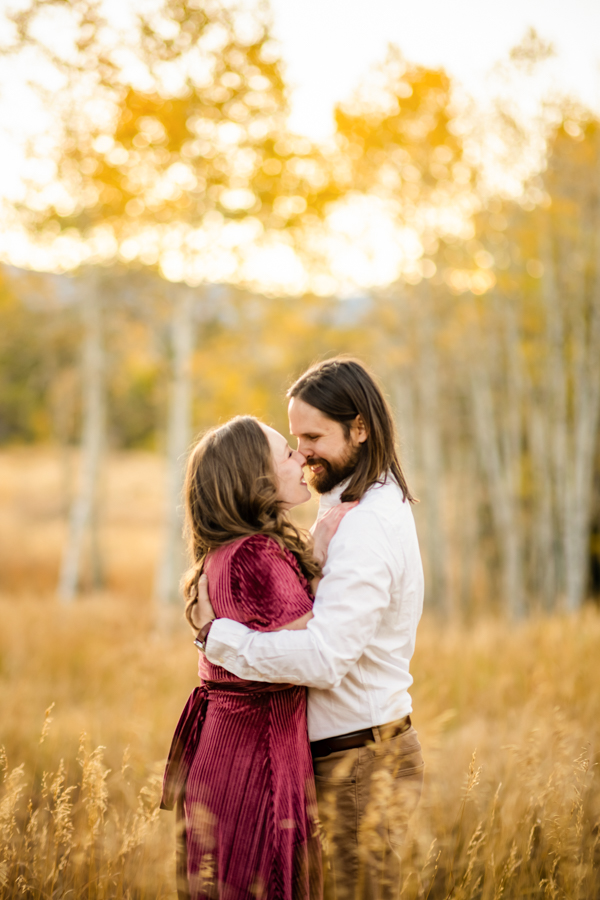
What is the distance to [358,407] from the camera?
1920mm

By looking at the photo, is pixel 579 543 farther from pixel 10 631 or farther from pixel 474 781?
pixel 474 781

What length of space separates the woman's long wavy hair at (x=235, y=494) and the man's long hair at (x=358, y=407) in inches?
8.0

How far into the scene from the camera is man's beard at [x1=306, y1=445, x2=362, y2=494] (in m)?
1.96

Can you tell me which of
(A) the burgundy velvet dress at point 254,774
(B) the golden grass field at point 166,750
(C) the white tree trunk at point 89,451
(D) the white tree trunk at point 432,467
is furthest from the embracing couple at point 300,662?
(D) the white tree trunk at point 432,467

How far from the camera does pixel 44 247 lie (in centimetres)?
963

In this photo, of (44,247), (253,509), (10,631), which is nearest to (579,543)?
(10,631)

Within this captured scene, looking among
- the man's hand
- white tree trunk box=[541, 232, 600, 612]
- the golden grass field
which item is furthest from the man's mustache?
white tree trunk box=[541, 232, 600, 612]

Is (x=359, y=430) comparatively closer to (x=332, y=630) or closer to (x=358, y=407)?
(x=358, y=407)

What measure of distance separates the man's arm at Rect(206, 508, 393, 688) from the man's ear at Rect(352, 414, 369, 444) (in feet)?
0.92

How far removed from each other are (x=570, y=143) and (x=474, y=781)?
9.90 meters

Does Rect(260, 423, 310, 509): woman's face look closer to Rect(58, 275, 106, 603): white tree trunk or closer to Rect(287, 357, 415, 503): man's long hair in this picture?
Rect(287, 357, 415, 503): man's long hair

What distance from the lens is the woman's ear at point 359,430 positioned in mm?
1938

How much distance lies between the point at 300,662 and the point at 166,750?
2772 mm

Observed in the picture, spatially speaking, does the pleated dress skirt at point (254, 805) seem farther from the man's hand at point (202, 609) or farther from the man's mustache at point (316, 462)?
the man's mustache at point (316, 462)
